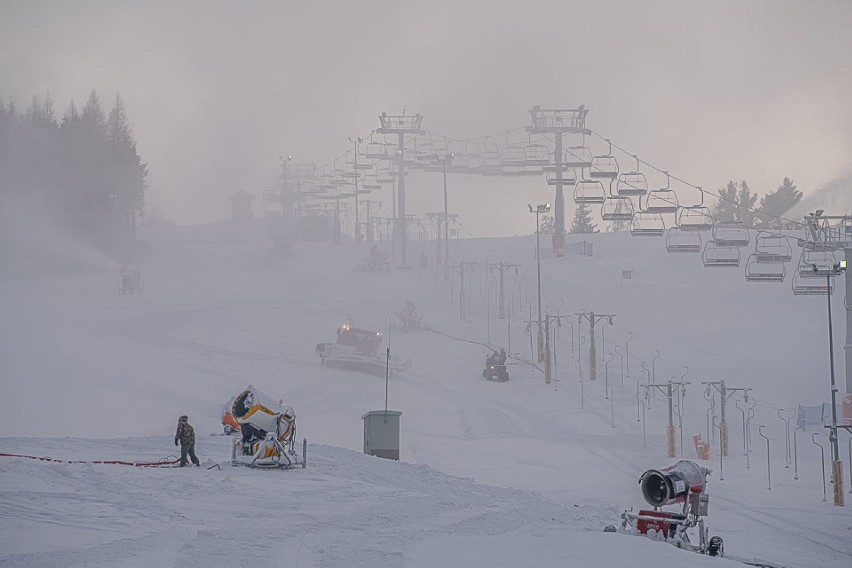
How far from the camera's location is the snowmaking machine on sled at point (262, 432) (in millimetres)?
18328

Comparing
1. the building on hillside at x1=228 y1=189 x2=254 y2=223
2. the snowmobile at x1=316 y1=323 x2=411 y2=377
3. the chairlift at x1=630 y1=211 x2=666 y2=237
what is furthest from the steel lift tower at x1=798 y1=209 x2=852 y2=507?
the building on hillside at x1=228 y1=189 x2=254 y2=223

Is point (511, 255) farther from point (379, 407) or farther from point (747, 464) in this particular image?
point (747, 464)

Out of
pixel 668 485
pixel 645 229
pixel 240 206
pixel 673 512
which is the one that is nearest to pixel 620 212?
pixel 645 229

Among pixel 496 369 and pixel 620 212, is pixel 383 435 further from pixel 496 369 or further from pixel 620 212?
pixel 496 369

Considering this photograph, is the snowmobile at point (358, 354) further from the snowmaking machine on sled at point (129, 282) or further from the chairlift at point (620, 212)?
the snowmaking machine on sled at point (129, 282)

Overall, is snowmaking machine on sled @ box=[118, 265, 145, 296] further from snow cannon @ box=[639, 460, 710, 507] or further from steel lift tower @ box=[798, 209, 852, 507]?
snow cannon @ box=[639, 460, 710, 507]

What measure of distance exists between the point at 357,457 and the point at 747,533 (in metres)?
8.13

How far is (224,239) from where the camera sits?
10381 cm

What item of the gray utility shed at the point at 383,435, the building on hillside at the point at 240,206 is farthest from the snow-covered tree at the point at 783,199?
the gray utility shed at the point at 383,435

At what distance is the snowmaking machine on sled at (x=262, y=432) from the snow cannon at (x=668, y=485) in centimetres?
834

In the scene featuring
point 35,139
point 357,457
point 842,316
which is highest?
point 35,139

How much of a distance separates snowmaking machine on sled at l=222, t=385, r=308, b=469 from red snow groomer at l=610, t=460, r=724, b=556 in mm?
8317

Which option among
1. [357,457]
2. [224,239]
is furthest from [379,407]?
[224,239]

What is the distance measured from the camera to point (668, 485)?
11.8m
